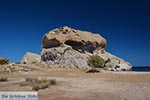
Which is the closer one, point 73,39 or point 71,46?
point 71,46

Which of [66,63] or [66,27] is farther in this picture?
[66,27]

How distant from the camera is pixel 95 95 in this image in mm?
17359

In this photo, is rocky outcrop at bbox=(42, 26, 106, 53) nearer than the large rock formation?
No

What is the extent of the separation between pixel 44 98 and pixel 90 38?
11947 centimetres

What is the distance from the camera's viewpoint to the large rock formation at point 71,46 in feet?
383

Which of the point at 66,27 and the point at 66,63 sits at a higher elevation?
the point at 66,27

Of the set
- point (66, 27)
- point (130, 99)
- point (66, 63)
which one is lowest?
point (130, 99)

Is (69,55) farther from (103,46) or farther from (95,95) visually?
(95,95)

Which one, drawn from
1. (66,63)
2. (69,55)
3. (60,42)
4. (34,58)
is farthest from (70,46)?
(34,58)

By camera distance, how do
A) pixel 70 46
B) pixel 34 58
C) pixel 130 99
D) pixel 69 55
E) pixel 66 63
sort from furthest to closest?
1. pixel 34 58
2. pixel 70 46
3. pixel 69 55
4. pixel 66 63
5. pixel 130 99

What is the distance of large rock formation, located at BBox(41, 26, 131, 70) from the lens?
383 feet

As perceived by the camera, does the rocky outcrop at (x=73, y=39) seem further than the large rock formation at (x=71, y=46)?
Yes

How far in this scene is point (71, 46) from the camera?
128 metres

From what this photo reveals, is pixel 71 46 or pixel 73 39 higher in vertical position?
pixel 73 39
